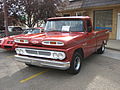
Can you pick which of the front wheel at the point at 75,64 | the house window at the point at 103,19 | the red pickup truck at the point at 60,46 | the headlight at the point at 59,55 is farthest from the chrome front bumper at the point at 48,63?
the house window at the point at 103,19

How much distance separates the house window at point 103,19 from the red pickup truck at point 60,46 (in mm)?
7320

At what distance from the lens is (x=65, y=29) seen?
475 centimetres

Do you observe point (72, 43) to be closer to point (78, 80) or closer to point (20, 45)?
point (78, 80)

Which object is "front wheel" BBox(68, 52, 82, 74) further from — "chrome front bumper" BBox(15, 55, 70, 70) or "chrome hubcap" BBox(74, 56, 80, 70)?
"chrome front bumper" BBox(15, 55, 70, 70)

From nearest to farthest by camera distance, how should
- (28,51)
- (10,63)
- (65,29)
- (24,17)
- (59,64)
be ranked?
(59,64)
(28,51)
(65,29)
(10,63)
(24,17)

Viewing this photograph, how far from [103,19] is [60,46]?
32.3 ft

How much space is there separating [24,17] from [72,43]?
367 inches

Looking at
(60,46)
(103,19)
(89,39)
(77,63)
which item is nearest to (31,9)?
(103,19)

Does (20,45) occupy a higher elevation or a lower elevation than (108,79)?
higher

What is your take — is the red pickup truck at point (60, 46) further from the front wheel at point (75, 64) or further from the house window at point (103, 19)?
the house window at point (103, 19)

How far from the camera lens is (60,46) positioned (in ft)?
11.7

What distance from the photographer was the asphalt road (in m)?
3.47

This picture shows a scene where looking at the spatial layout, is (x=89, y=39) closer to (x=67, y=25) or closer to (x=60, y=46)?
(x=67, y=25)

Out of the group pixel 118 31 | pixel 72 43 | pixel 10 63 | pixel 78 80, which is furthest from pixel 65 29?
pixel 118 31
